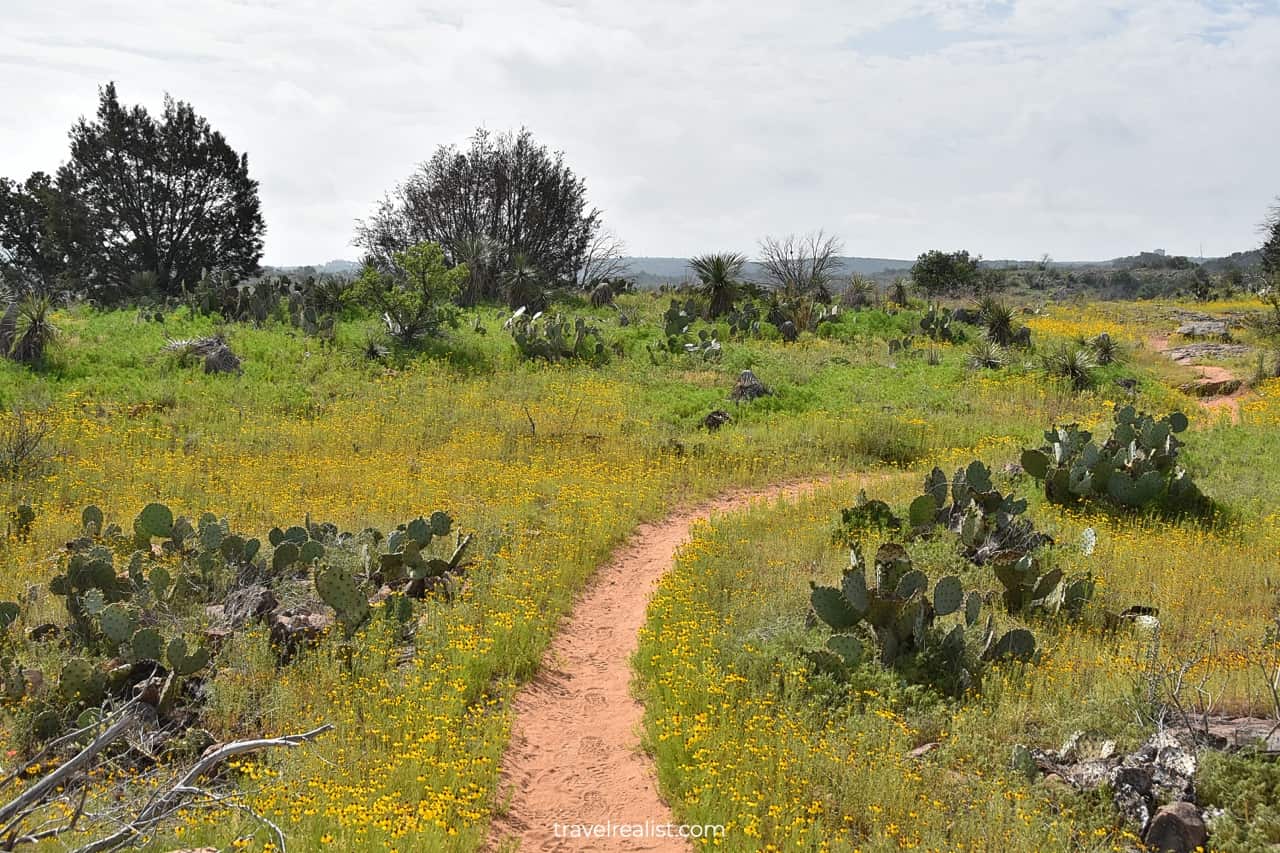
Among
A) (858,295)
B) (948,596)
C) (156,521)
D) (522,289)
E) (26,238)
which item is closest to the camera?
(948,596)

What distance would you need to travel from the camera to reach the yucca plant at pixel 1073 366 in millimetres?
18500

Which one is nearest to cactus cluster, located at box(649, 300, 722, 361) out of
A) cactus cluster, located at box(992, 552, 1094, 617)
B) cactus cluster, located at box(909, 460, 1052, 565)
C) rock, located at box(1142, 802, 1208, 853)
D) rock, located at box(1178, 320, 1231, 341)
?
cactus cluster, located at box(909, 460, 1052, 565)

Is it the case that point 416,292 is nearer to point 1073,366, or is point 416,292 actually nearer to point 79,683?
point 1073,366

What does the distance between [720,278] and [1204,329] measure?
14072 mm

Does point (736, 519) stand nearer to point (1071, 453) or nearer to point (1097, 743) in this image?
point (1071, 453)

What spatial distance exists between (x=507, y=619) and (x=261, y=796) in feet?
8.63

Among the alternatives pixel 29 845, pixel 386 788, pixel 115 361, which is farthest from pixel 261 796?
pixel 115 361

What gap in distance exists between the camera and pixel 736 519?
10.3m

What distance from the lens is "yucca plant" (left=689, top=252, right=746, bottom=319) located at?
25.6 m

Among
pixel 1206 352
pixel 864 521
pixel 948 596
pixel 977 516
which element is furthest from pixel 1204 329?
pixel 948 596

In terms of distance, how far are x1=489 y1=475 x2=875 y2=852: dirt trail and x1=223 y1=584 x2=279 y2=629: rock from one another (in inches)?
92.5

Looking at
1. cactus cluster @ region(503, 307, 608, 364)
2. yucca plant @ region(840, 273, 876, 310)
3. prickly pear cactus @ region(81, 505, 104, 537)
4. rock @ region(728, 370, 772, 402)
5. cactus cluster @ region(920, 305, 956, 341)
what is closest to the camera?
prickly pear cactus @ region(81, 505, 104, 537)

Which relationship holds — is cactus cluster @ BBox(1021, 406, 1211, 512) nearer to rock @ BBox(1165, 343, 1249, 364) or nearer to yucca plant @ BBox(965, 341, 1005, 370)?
yucca plant @ BBox(965, 341, 1005, 370)

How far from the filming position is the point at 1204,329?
25.7 m
